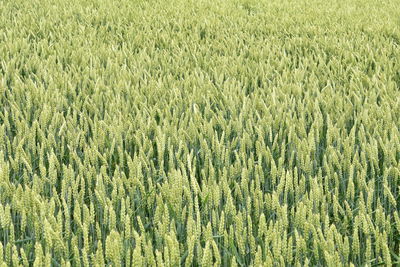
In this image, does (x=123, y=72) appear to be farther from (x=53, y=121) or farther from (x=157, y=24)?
(x=157, y=24)

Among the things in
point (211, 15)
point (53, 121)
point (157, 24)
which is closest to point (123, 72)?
point (53, 121)

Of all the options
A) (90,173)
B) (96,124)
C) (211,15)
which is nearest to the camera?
(90,173)

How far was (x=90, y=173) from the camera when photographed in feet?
5.18

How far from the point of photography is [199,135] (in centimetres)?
188

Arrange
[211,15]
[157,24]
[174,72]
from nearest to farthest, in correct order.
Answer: [174,72] → [157,24] → [211,15]

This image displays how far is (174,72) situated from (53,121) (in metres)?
0.99

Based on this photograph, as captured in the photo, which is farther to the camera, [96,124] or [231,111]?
[231,111]

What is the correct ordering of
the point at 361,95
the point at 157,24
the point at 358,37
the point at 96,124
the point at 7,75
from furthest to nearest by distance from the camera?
the point at 157,24
the point at 358,37
the point at 7,75
the point at 361,95
the point at 96,124

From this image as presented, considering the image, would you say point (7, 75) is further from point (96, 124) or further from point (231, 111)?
point (231, 111)

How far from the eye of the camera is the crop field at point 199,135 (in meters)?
1.28

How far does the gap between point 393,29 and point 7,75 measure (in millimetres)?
2563

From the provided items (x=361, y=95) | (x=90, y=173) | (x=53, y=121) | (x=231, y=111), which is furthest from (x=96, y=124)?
(x=361, y=95)

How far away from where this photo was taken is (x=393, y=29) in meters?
3.94

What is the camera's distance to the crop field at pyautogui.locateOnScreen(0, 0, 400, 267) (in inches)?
50.3
